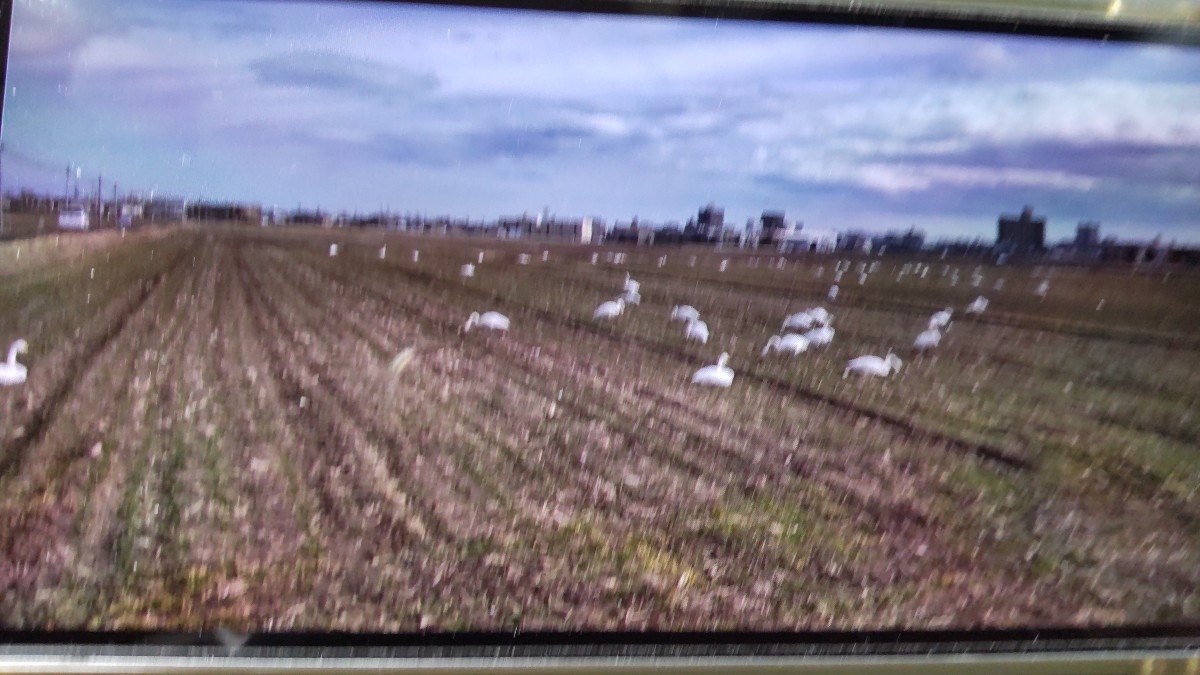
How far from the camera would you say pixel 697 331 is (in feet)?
4.86

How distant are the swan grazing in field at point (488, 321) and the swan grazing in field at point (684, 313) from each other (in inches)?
11.6

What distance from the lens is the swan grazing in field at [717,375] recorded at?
1480mm

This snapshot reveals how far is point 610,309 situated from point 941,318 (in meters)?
0.59

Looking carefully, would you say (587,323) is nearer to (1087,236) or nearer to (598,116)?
(598,116)

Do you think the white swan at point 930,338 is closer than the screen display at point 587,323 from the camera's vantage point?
No

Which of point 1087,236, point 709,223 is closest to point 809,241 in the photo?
point 709,223

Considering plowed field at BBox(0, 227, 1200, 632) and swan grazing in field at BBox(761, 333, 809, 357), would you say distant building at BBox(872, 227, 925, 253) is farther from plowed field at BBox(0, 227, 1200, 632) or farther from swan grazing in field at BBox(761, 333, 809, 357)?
swan grazing in field at BBox(761, 333, 809, 357)

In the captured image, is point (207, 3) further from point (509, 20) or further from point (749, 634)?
point (749, 634)

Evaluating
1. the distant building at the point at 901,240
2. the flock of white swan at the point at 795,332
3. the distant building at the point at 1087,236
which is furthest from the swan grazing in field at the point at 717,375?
the distant building at the point at 1087,236

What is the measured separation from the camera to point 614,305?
58.1 inches

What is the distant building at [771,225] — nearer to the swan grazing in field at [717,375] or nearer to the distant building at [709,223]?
the distant building at [709,223]

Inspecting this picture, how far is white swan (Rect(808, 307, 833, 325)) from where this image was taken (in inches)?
58.1

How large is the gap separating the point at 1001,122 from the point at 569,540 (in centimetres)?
105

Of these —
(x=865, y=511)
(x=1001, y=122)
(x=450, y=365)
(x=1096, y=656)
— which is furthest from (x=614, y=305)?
(x=1096, y=656)
